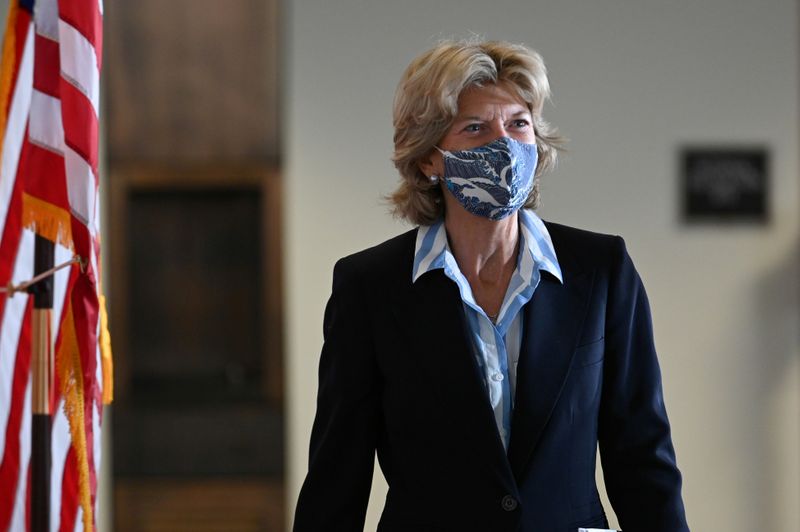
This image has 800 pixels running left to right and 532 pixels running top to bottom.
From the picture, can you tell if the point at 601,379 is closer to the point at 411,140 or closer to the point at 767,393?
the point at 411,140

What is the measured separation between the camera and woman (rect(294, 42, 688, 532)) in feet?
5.47

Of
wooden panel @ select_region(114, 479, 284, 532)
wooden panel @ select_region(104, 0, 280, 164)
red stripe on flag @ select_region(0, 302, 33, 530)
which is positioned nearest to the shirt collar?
red stripe on flag @ select_region(0, 302, 33, 530)

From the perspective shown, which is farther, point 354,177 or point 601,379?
point 354,177

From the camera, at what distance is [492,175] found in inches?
68.6

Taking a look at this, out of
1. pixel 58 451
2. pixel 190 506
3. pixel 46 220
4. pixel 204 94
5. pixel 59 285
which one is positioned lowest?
pixel 190 506

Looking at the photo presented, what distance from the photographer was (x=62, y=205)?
1877 millimetres

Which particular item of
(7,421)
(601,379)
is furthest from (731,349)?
(7,421)

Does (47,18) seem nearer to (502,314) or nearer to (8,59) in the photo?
(8,59)

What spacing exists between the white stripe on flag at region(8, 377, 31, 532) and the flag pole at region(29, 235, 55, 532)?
334 millimetres

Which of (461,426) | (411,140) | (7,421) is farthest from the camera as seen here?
(7,421)

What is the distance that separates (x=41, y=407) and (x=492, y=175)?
0.82 m

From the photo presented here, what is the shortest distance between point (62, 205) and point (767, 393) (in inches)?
114

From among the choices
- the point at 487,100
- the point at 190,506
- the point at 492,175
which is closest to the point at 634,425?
the point at 492,175

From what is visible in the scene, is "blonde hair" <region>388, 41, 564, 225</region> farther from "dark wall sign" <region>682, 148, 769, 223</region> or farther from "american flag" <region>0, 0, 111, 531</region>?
"dark wall sign" <region>682, 148, 769, 223</region>
